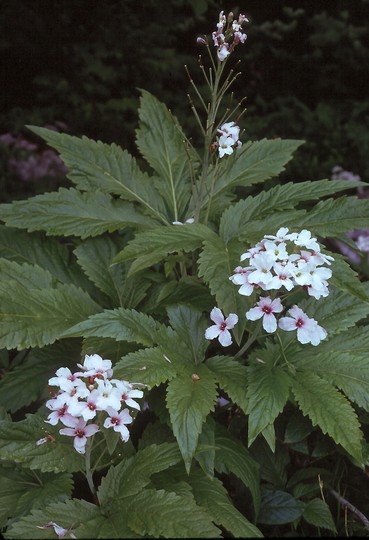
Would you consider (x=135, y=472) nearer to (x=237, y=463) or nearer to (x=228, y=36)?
(x=237, y=463)

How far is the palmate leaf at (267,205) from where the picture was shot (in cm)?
259

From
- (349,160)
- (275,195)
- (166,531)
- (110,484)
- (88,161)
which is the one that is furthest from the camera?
(349,160)

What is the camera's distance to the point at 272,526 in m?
2.52

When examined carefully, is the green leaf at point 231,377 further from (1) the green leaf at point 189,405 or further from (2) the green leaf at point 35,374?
(2) the green leaf at point 35,374

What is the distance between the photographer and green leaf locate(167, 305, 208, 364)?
2344 millimetres

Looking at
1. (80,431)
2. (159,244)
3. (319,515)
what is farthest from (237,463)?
(159,244)

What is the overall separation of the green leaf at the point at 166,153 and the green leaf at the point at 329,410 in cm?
102

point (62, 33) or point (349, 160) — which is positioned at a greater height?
point (62, 33)

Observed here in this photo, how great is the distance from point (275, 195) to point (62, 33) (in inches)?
118

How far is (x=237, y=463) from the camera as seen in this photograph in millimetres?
2254

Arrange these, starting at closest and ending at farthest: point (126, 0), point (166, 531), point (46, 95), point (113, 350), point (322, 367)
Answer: point (166, 531) < point (322, 367) < point (113, 350) < point (126, 0) < point (46, 95)

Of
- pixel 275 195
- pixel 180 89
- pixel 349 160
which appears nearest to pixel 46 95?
pixel 180 89

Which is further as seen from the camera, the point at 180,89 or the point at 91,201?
the point at 180,89

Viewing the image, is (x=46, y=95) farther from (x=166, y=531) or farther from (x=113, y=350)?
(x=166, y=531)
